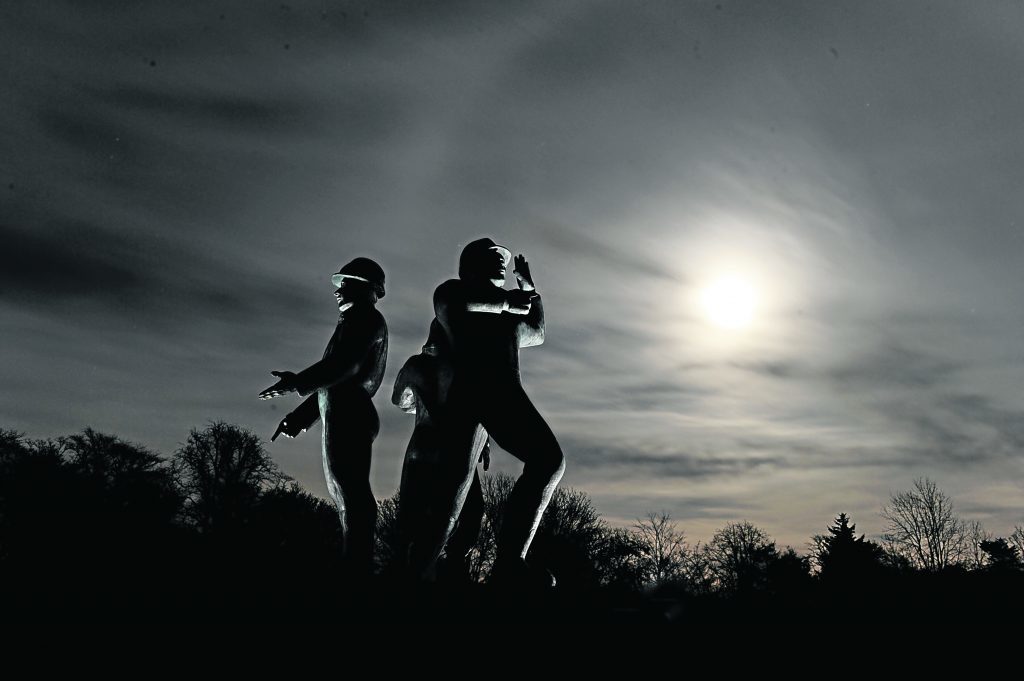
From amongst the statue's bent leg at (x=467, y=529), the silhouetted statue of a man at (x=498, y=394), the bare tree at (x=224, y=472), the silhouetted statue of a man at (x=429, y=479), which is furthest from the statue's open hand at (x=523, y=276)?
the bare tree at (x=224, y=472)

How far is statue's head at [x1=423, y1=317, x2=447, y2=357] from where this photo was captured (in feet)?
21.6

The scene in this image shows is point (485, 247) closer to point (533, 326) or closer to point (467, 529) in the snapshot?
point (533, 326)

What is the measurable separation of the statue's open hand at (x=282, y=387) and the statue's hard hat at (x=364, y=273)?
963mm

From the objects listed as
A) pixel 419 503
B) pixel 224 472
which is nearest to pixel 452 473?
pixel 419 503

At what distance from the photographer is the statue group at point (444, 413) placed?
19.3ft

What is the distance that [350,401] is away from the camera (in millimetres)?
6191

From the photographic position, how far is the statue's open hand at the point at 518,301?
6457 mm

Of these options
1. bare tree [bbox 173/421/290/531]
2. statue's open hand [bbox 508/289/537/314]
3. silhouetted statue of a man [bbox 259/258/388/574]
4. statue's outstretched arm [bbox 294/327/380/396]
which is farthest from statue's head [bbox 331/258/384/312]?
bare tree [bbox 173/421/290/531]

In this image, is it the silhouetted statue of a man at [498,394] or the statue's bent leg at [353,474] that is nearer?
the silhouetted statue of a man at [498,394]

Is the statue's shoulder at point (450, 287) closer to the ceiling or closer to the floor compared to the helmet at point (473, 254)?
closer to the floor

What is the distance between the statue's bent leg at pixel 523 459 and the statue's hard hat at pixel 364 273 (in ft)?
4.65

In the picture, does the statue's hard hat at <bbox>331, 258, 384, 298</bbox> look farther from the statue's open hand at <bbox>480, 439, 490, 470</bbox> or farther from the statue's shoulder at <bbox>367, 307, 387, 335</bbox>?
the statue's open hand at <bbox>480, 439, 490, 470</bbox>

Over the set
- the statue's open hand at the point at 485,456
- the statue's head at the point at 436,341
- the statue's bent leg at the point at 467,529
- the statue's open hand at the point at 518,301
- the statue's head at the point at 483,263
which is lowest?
the statue's bent leg at the point at 467,529

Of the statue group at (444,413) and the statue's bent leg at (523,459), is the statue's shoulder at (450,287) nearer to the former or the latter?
the statue group at (444,413)
